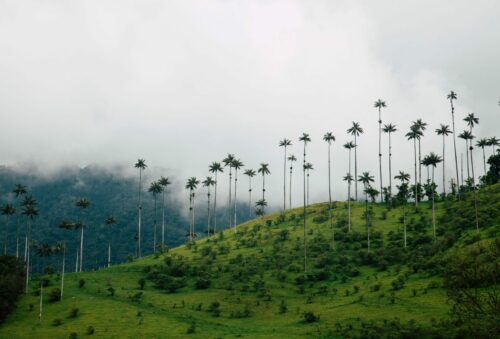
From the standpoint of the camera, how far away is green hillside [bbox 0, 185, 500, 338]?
70938 mm

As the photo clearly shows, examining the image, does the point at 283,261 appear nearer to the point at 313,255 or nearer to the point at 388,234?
the point at 313,255

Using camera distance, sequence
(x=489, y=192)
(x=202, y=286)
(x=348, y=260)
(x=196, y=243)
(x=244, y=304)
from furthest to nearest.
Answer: (x=196, y=243) < (x=489, y=192) < (x=348, y=260) < (x=202, y=286) < (x=244, y=304)

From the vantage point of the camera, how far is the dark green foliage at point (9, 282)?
3255 inches

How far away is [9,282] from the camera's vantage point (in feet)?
286

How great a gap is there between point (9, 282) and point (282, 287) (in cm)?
5294

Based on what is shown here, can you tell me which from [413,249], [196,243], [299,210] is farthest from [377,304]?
[299,210]

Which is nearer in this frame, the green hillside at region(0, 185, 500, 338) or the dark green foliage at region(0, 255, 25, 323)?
the green hillside at region(0, 185, 500, 338)

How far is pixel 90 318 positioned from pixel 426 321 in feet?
175

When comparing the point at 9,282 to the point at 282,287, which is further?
the point at 282,287

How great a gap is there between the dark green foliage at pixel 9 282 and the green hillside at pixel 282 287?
2.25 m

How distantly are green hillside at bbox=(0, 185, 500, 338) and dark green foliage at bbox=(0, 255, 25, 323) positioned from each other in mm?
2250

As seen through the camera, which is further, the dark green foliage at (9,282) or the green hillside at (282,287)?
the dark green foliage at (9,282)

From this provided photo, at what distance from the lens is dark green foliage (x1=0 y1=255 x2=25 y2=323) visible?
82.7m

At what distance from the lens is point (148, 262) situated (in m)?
131
